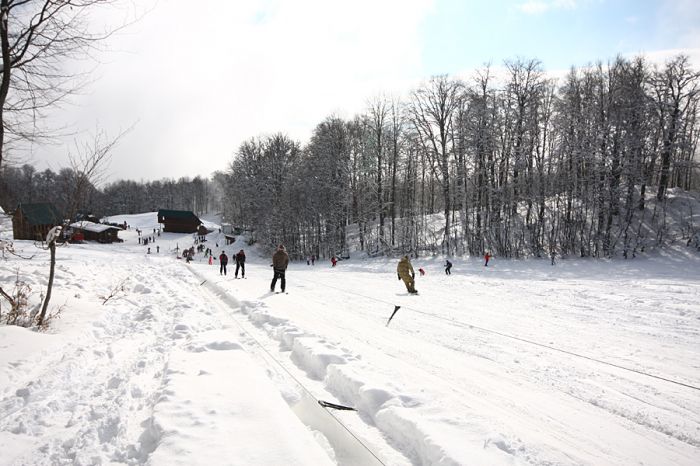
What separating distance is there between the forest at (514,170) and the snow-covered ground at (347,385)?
19.0 m

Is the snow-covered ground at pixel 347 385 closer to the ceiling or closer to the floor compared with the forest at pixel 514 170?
closer to the floor

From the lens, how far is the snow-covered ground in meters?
3.57

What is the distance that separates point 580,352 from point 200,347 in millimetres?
7073

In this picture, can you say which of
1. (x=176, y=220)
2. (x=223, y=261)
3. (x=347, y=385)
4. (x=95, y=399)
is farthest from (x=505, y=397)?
(x=176, y=220)

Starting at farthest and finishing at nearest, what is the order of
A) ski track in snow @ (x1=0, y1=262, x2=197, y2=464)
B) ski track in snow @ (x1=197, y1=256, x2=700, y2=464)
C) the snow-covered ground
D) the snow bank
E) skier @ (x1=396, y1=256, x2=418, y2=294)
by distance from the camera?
skier @ (x1=396, y1=256, x2=418, y2=294) → ski track in snow @ (x1=197, y1=256, x2=700, y2=464) → the snow-covered ground → ski track in snow @ (x1=0, y1=262, x2=197, y2=464) → the snow bank

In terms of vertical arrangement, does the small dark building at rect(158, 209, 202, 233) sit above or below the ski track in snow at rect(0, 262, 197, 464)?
above

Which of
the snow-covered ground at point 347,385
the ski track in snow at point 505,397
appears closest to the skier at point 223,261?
the snow-covered ground at point 347,385

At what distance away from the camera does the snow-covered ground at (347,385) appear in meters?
→ 3.57

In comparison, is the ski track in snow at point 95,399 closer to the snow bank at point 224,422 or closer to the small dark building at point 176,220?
the snow bank at point 224,422

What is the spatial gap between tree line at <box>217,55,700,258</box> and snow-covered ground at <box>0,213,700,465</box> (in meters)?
19.5

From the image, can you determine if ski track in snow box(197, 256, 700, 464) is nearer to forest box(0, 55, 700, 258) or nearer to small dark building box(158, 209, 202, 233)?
forest box(0, 55, 700, 258)

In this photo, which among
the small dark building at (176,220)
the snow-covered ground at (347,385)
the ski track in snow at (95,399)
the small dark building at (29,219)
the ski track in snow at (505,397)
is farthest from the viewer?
the small dark building at (176,220)

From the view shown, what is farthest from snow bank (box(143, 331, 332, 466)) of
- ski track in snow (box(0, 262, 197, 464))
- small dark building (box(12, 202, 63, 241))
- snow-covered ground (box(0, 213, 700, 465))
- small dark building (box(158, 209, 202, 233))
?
small dark building (box(158, 209, 202, 233))

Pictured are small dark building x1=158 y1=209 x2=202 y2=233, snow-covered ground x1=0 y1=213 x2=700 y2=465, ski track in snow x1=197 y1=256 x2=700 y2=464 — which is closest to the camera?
snow-covered ground x1=0 y1=213 x2=700 y2=465
